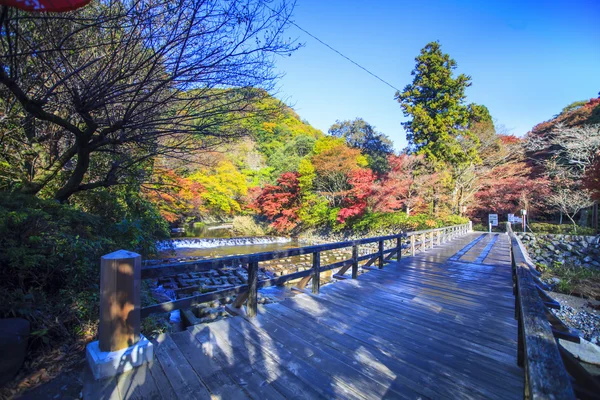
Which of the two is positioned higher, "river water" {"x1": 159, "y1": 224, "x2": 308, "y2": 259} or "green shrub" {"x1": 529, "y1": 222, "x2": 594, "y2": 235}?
"green shrub" {"x1": 529, "y1": 222, "x2": 594, "y2": 235}

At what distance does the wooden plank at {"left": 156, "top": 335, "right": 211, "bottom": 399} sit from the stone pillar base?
0.41 ft

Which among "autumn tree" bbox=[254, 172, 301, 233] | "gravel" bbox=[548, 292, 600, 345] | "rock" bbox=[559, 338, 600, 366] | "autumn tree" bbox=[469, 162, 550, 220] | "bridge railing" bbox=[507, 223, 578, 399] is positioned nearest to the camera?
"bridge railing" bbox=[507, 223, 578, 399]

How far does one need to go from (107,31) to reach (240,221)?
68.1ft

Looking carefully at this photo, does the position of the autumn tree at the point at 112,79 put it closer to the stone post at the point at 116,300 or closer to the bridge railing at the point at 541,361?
the stone post at the point at 116,300

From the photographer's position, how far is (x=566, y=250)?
1462 centimetres

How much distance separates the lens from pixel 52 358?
2.53 m

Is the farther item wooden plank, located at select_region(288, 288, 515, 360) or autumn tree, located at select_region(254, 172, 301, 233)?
autumn tree, located at select_region(254, 172, 301, 233)

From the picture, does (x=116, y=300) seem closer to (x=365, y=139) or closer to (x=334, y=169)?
(x=334, y=169)

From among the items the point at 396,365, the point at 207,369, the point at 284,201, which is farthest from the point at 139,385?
the point at 284,201

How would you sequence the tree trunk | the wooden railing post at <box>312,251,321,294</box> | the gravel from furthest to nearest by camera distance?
the gravel < the wooden railing post at <box>312,251,321,294</box> < the tree trunk

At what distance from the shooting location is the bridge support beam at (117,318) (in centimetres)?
187

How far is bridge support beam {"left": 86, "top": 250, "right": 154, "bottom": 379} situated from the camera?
6.13 feet

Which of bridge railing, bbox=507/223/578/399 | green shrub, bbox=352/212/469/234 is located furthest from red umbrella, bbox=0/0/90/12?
green shrub, bbox=352/212/469/234

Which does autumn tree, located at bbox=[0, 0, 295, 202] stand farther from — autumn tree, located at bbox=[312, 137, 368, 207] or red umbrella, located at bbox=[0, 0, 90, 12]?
autumn tree, located at bbox=[312, 137, 368, 207]
